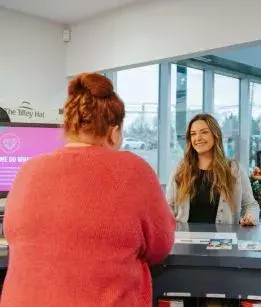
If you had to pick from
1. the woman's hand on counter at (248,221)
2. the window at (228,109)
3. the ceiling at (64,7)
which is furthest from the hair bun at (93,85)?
the window at (228,109)

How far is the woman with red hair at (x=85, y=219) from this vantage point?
1038 mm

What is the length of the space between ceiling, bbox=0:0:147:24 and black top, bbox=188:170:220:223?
219 centimetres

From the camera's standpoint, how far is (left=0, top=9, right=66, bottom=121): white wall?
4160 millimetres

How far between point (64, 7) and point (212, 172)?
97.6 inches

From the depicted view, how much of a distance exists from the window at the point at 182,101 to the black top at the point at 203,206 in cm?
294

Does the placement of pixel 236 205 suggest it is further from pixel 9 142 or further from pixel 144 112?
pixel 144 112

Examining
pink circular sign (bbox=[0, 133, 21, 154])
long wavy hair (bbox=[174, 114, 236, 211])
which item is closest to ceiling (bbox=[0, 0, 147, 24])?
long wavy hair (bbox=[174, 114, 236, 211])

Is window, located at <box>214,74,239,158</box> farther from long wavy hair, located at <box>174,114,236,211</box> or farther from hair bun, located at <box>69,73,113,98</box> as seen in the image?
hair bun, located at <box>69,73,113,98</box>

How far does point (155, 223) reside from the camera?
1.10 m

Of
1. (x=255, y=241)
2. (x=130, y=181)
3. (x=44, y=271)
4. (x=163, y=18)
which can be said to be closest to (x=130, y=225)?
(x=130, y=181)

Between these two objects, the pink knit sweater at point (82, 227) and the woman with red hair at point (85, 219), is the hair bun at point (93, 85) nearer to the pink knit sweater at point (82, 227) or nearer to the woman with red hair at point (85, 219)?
the woman with red hair at point (85, 219)

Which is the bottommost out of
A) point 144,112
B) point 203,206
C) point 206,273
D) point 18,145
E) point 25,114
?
point 206,273

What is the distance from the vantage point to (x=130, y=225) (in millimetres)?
1049

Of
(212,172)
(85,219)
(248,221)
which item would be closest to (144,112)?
(212,172)
